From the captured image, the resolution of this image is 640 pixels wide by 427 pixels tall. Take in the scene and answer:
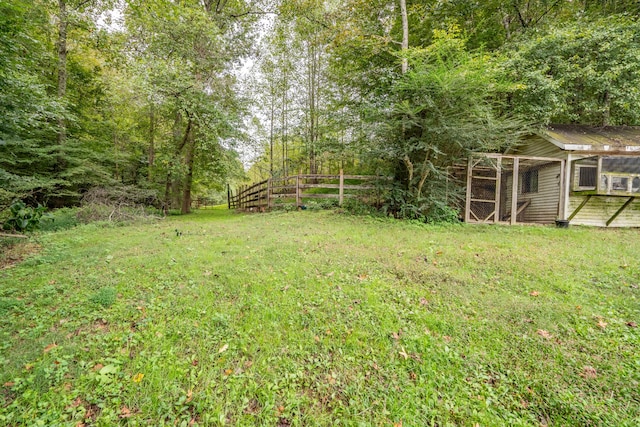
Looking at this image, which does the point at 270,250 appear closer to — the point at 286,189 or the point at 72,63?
the point at 286,189

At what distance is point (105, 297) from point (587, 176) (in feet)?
42.6

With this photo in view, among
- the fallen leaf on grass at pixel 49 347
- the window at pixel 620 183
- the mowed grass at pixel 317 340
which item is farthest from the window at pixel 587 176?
the fallen leaf on grass at pixel 49 347

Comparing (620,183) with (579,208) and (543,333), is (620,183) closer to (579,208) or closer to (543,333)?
(579,208)

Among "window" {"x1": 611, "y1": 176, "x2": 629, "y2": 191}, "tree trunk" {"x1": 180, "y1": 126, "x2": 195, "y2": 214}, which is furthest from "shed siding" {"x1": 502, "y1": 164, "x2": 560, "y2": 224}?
"tree trunk" {"x1": 180, "y1": 126, "x2": 195, "y2": 214}

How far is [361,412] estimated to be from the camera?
1833 millimetres

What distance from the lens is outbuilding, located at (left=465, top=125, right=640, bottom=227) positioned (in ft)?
26.4

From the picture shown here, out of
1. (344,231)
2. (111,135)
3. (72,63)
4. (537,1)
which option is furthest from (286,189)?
(537,1)

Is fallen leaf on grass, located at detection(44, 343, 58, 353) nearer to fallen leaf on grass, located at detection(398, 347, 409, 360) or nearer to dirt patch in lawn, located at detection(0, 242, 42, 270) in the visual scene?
dirt patch in lawn, located at detection(0, 242, 42, 270)

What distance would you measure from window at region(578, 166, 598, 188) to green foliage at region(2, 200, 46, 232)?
1574 cm

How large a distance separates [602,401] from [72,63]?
1776cm

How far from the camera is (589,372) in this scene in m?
2.17

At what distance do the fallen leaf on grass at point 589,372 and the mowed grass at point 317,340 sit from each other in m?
0.02

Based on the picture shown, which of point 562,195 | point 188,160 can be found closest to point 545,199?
point 562,195

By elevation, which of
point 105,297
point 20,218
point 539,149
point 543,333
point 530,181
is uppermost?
point 539,149
